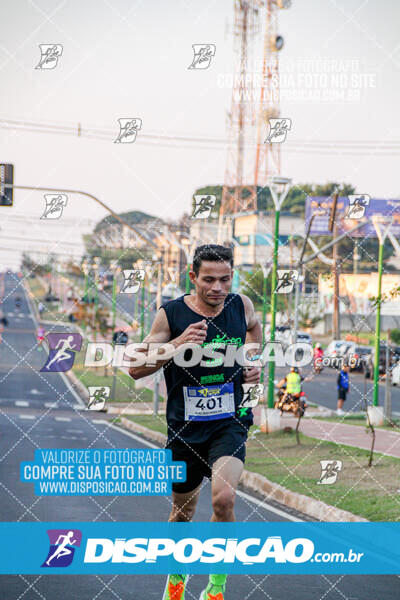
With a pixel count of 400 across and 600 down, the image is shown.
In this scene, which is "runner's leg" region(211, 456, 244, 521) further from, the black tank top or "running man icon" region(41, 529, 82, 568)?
"running man icon" region(41, 529, 82, 568)

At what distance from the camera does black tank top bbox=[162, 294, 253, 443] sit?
19.2 ft

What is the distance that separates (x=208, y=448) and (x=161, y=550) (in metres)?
1.11

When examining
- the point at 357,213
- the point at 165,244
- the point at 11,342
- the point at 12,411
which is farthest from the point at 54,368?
the point at 11,342

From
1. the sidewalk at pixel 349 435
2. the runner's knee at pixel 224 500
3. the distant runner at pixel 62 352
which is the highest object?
the distant runner at pixel 62 352

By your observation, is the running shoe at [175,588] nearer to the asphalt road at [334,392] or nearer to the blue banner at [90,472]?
the blue banner at [90,472]

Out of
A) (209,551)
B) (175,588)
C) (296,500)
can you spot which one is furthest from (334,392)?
(175,588)

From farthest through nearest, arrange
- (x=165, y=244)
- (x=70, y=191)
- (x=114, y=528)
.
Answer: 1. (x=165, y=244)
2. (x=70, y=191)
3. (x=114, y=528)

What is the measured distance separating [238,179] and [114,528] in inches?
471

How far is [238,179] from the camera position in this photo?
1819 cm

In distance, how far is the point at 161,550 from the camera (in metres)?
6.66

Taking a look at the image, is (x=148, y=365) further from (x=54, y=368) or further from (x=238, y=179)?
(x=238, y=179)

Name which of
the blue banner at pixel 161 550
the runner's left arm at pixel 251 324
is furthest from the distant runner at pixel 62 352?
the runner's left arm at pixel 251 324

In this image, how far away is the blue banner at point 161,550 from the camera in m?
6.39

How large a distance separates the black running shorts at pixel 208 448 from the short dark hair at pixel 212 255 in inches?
36.1
